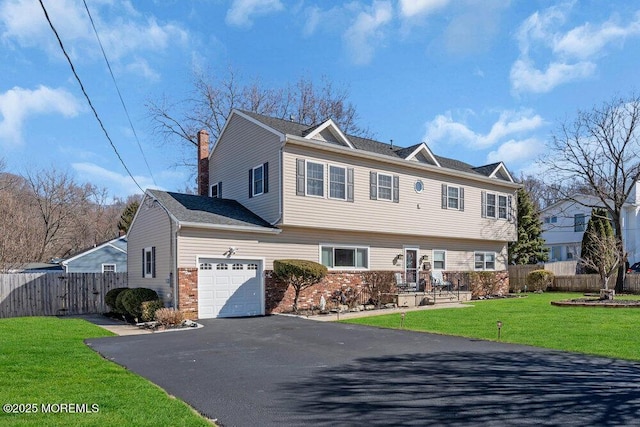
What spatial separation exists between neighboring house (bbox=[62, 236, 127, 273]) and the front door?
700 inches

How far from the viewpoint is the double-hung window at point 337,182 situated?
1927 cm

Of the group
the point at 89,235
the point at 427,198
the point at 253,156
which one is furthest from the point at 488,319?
the point at 89,235

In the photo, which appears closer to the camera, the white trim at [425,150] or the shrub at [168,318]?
the shrub at [168,318]

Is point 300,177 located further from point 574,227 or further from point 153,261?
point 574,227

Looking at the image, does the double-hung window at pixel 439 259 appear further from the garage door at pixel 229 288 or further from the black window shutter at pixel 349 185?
the garage door at pixel 229 288

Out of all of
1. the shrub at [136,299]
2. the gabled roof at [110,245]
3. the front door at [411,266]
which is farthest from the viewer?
the gabled roof at [110,245]

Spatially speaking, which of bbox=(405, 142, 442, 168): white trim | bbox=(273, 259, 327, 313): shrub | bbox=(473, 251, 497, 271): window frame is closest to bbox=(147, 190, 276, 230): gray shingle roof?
bbox=(273, 259, 327, 313): shrub

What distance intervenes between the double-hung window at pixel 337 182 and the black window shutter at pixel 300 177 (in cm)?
141

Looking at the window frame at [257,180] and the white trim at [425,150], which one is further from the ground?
the white trim at [425,150]

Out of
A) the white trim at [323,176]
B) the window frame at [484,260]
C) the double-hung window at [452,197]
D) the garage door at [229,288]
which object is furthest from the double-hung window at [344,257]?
the window frame at [484,260]

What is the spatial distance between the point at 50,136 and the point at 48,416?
1034 centimetres

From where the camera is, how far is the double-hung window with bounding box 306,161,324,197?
18578 mm

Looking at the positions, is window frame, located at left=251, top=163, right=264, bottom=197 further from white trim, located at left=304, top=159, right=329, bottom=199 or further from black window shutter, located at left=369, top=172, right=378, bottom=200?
black window shutter, located at left=369, top=172, right=378, bottom=200

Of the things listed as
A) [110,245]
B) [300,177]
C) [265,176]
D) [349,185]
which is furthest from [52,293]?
[349,185]
